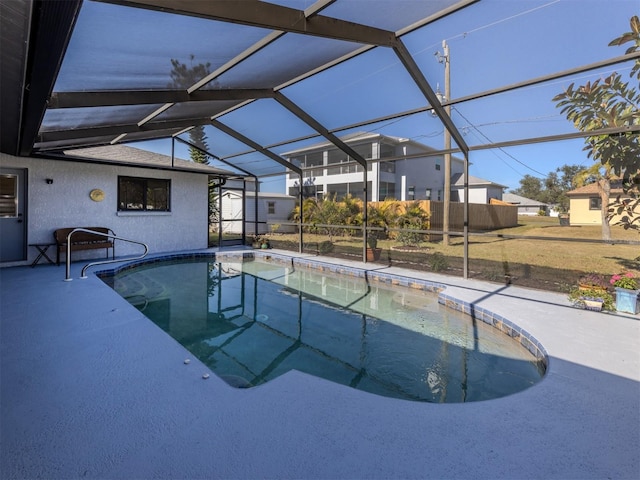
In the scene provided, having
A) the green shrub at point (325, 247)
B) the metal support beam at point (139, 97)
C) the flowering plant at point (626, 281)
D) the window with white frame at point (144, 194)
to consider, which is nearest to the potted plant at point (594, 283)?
the flowering plant at point (626, 281)

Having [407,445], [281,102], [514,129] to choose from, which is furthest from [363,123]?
[407,445]

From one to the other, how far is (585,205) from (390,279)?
3.67 metres

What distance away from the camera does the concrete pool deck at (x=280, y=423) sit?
1803 mm

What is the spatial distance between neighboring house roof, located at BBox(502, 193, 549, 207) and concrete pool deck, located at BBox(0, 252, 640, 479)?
3470mm

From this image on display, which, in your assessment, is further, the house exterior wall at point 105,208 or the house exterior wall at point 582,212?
the house exterior wall at point 105,208

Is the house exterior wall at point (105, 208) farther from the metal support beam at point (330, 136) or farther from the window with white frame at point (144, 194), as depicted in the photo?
the metal support beam at point (330, 136)

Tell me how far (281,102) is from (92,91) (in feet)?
11.0

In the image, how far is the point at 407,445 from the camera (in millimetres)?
1981

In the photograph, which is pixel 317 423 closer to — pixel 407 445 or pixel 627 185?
pixel 407 445

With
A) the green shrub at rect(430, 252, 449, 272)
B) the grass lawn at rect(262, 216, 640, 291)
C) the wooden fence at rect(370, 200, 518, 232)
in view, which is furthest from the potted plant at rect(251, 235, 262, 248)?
the wooden fence at rect(370, 200, 518, 232)

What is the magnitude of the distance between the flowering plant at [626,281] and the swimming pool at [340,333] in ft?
5.93

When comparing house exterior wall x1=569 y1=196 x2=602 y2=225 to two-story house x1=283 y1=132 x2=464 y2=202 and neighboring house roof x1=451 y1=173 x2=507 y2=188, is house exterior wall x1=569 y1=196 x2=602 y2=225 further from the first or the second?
two-story house x1=283 y1=132 x2=464 y2=202

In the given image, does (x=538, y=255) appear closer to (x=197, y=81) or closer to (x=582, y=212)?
(x=582, y=212)

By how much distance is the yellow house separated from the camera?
5398mm
